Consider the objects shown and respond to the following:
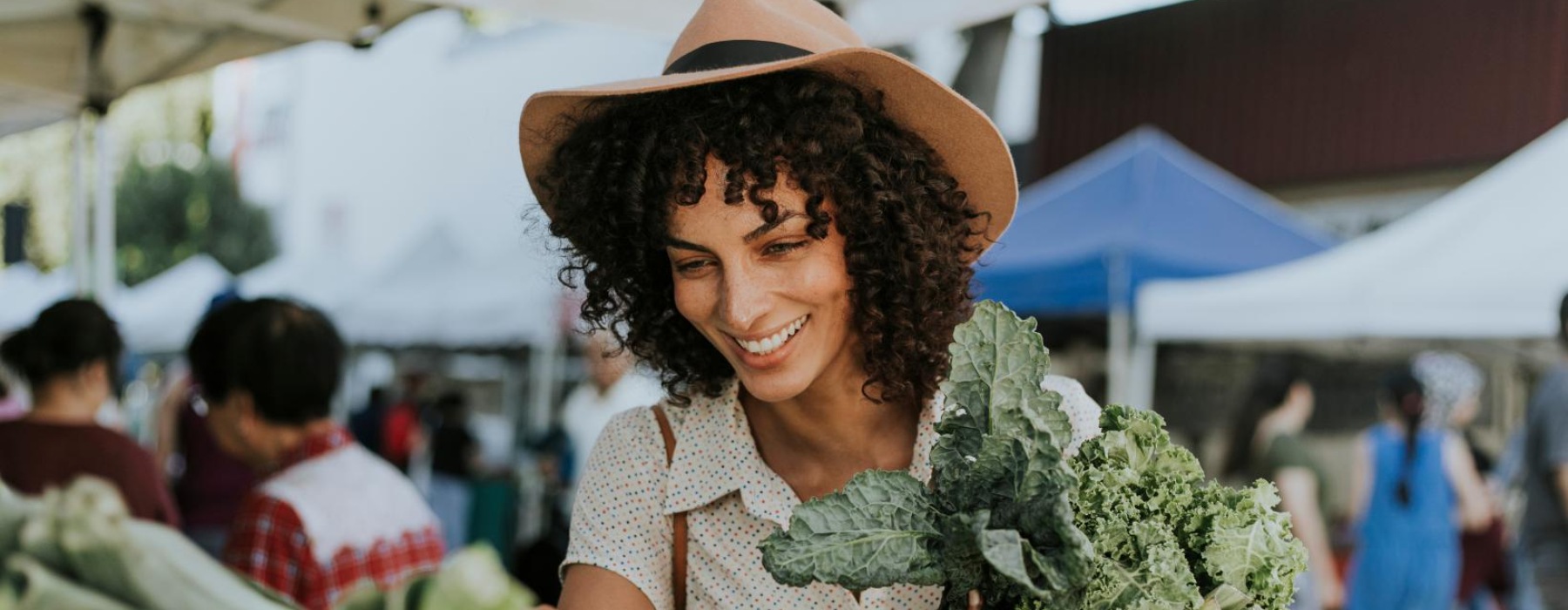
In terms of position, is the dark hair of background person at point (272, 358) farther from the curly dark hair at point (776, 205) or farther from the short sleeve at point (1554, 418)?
the short sleeve at point (1554, 418)

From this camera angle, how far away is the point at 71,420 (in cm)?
312

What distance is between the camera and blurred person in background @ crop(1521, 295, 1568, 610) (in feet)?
13.3

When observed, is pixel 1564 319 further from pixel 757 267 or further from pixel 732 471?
pixel 757 267

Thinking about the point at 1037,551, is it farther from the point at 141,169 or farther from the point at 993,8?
the point at 141,169

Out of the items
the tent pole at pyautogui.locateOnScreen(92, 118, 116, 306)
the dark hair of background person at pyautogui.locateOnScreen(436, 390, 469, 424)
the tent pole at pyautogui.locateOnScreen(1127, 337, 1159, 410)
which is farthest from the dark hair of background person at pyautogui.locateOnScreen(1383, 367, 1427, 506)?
the dark hair of background person at pyautogui.locateOnScreen(436, 390, 469, 424)

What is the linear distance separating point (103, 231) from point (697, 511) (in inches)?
172

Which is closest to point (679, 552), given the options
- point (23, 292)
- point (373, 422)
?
point (373, 422)

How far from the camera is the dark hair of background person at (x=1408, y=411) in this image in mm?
5359

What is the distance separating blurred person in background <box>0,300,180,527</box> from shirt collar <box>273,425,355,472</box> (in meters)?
0.67

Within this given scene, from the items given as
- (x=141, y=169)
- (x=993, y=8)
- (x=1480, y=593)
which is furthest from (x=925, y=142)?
(x=141, y=169)

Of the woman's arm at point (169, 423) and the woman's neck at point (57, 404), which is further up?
the woman's neck at point (57, 404)

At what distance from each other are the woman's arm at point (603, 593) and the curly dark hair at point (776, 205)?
0.24 metres

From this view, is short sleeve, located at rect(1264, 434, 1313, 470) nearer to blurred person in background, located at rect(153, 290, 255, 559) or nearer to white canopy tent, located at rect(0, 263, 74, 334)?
blurred person in background, located at rect(153, 290, 255, 559)

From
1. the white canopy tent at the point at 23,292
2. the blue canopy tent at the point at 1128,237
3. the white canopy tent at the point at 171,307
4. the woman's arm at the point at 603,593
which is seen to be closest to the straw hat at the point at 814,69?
the woman's arm at the point at 603,593
